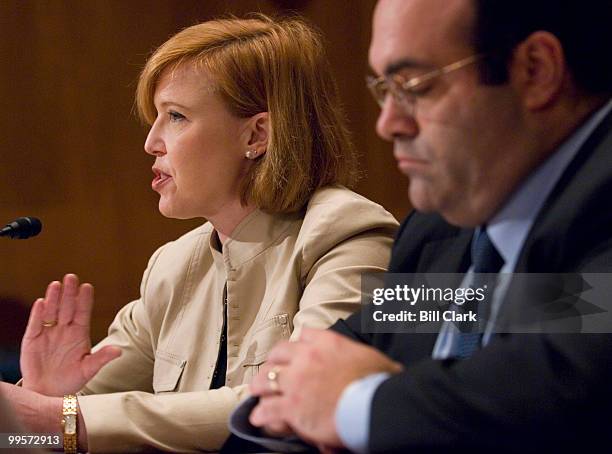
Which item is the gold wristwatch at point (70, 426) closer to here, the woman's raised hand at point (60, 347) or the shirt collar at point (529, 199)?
the woman's raised hand at point (60, 347)

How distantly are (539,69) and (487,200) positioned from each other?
19 centimetres

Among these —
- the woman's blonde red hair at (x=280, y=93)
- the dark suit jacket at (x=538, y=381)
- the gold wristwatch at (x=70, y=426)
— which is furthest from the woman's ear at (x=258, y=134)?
the dark suit jacket at (x=538, y=381)

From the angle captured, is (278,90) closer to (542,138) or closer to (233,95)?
(233,95)

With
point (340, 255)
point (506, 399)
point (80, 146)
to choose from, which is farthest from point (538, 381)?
point (80, 146)

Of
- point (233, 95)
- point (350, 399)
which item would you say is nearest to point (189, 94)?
point (233, 95)

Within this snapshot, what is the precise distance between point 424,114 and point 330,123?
1156 mm

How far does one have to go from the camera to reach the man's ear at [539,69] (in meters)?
1.33

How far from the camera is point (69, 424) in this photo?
2.05m

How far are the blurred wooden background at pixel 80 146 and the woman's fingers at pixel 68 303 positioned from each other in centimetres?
171

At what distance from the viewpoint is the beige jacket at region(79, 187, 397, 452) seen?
2.05 m

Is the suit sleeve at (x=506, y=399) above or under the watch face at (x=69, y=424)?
above

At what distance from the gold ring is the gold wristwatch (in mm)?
795

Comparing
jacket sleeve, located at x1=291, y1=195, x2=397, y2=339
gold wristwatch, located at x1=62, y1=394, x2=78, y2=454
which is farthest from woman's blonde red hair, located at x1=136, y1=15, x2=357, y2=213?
gold wristwatch, located at x1=62, y1=394, x2=78, y2=454

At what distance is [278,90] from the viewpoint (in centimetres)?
247
